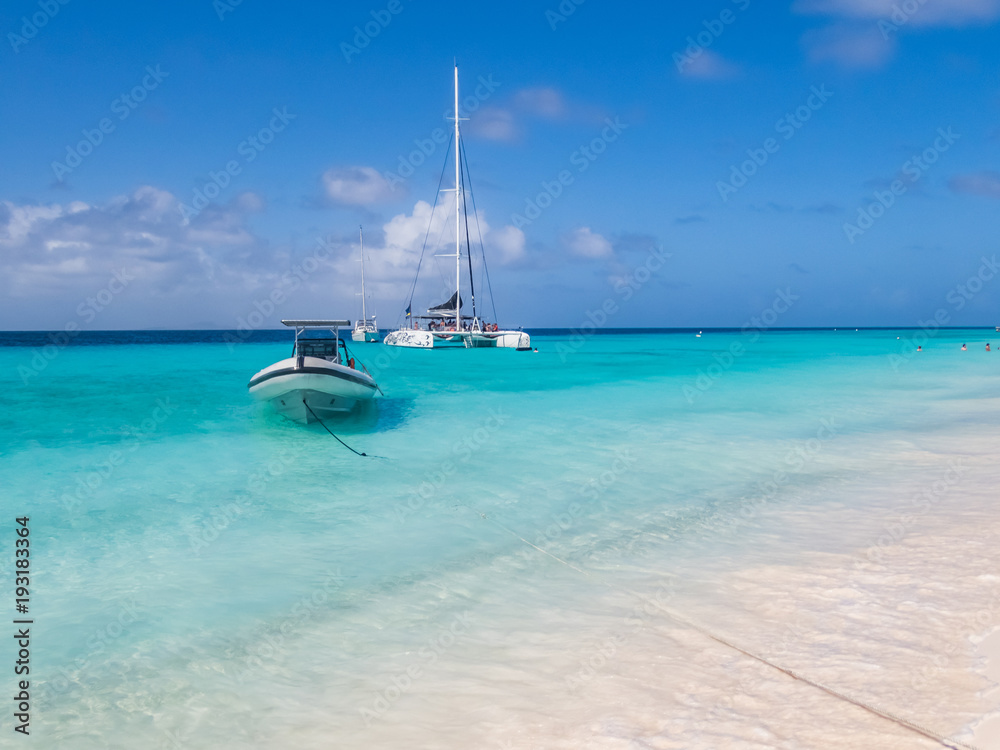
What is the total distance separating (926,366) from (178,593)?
4416cm

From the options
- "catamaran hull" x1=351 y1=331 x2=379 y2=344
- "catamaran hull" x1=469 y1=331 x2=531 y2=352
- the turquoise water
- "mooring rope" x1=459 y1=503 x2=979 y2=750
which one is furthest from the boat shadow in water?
"catamaran hull" x1=351 y1=331 x2=379 y2=344

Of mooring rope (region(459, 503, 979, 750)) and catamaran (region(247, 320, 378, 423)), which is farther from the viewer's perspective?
catamaran (region(247, 320, 378, 423))

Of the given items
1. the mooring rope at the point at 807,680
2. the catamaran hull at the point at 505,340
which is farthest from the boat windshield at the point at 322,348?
the catamaran hull at the point at 505,340

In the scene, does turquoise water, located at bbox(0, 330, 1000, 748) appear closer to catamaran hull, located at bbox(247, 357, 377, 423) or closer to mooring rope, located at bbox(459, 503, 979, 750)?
mooring rope, located at bbox(459, 503, 979, 750)

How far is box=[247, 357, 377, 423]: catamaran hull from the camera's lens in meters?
14.7

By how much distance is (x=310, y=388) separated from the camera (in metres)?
14.9

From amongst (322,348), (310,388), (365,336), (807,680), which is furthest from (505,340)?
(807,680)

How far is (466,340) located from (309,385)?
41.6m

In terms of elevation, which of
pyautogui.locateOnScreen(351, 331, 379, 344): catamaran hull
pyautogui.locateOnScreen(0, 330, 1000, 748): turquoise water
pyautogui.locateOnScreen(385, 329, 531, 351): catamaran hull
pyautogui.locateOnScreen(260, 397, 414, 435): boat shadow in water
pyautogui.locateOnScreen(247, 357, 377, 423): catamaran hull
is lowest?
pyautogui.locateOnScreen(0, 330, 1000, 748): turquoise water

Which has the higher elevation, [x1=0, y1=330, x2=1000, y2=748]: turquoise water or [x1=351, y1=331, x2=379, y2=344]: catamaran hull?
[x1=351, y1=331, x2=379, y2=344]: catamaran hull

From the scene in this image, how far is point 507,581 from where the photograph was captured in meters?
6.50

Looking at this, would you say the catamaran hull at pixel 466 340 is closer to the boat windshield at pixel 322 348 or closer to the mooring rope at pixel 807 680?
Answer: the boat windshield at pixel 322 348

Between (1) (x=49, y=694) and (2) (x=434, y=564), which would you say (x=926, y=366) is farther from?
(1) (x=49, y=694)

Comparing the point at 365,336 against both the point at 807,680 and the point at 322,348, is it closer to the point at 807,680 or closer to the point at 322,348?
the point at 322,348
